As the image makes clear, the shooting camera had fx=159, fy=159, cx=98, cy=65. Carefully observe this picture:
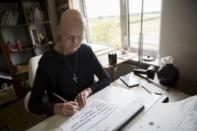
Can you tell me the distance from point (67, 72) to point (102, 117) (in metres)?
0.48

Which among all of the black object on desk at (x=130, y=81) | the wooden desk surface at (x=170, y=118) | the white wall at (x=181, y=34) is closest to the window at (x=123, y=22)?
the white wall at (x=181, y=34)

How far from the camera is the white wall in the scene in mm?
1208

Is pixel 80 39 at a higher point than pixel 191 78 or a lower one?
higher

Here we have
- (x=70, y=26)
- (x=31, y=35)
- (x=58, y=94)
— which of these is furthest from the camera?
(x=31, y=35)

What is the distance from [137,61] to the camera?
5.89ft

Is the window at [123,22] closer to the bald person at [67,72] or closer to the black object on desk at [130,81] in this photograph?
the black object on desk at [130,81]

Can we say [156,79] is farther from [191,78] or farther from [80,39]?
[80,39]

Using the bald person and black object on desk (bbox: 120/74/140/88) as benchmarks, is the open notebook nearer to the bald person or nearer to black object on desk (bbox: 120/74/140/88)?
the bald person

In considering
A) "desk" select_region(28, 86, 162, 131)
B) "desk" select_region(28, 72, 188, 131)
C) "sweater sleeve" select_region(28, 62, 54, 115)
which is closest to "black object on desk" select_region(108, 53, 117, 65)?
"desk" select_region(28, 72, 188, 131)

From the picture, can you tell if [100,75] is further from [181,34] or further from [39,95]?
[181,34]

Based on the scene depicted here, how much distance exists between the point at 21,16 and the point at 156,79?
7.10ft

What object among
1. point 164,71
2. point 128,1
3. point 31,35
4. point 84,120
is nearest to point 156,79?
point 164,71

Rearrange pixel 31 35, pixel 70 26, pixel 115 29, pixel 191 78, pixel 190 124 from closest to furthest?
1. pixel 190 124
2. pixel 70 26
3. pixel 191 78
4. pixel 115 29
5. pixel 31 35

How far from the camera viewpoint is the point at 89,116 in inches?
31.0
